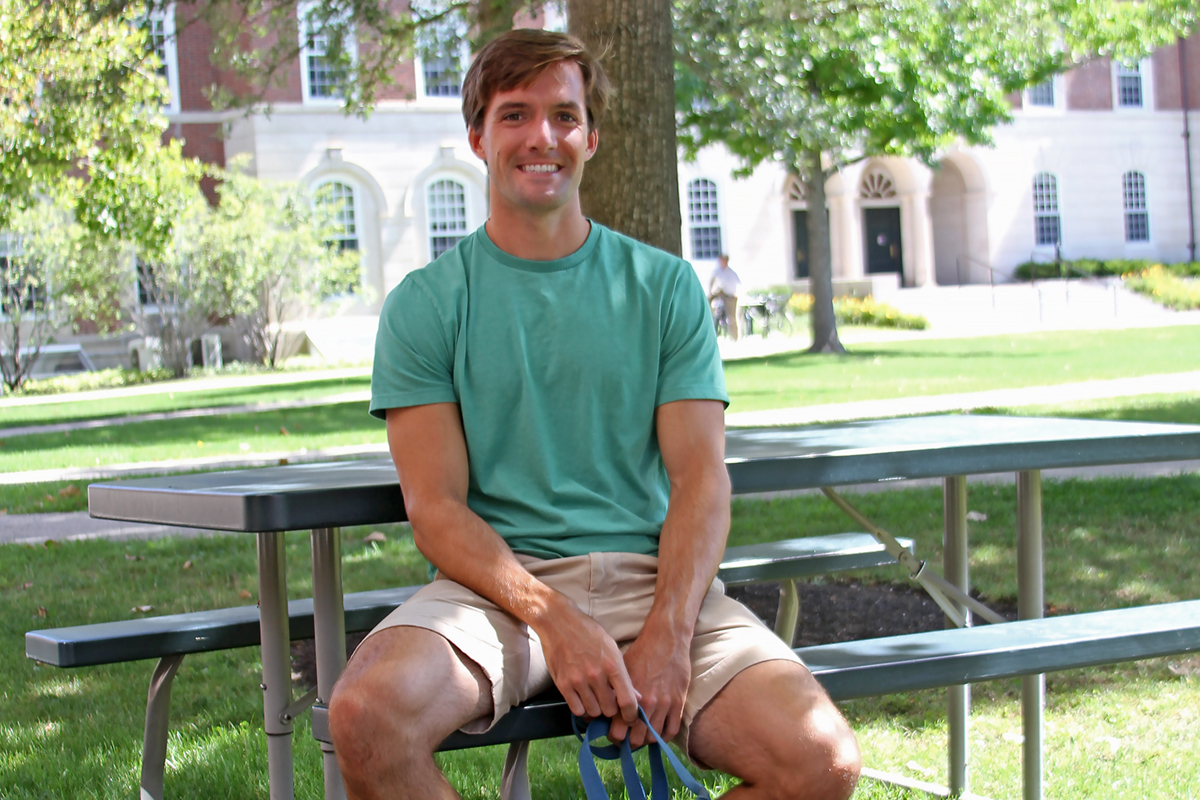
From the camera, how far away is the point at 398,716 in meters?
2.18

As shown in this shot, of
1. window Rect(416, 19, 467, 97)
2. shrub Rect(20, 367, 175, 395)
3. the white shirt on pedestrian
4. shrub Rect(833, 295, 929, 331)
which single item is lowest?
shrub Rect(20, 367, 175, 395)

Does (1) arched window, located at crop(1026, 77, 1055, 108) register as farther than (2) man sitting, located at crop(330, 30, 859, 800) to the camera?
Yes

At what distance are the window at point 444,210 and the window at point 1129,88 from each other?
22.5 m

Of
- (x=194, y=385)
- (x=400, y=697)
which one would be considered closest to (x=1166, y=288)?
(x=194, y=385)

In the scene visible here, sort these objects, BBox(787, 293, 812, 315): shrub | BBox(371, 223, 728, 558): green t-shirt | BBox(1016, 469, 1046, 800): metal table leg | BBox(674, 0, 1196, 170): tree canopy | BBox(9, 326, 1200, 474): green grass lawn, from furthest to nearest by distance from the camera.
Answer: BBox(787, 293, 812, 315): shrub
BBox(674, 0, 1196, 170): tree canopy
BBox(9, 326, 1200, 474): green grass lawn
BBox(1016, 469, 1046, 800): metal table leg
BBox(371, 223, 728, 558): green t-shirt

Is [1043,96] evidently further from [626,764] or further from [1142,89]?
[626,764]

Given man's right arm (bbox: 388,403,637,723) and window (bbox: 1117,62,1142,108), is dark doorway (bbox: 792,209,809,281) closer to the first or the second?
window (bbox: 1117,62,1142,108)

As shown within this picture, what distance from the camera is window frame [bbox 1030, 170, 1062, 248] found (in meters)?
40.2

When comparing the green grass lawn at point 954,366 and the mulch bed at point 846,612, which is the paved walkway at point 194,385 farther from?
the mulch bed at point 846,612

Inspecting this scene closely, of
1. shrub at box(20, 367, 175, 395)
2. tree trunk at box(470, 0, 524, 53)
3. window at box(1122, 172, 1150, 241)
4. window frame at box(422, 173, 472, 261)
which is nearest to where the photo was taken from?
tree trunk at box(470, 0, 524, 53)

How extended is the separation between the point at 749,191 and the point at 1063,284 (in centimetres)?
909

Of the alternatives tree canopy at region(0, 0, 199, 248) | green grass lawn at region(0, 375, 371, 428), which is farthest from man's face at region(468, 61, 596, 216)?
green grass lawn at region(0, 375, 371, 428)

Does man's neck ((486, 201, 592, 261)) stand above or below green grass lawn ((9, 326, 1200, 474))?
above

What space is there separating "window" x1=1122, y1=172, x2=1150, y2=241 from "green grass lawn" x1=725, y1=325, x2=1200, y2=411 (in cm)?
1812
